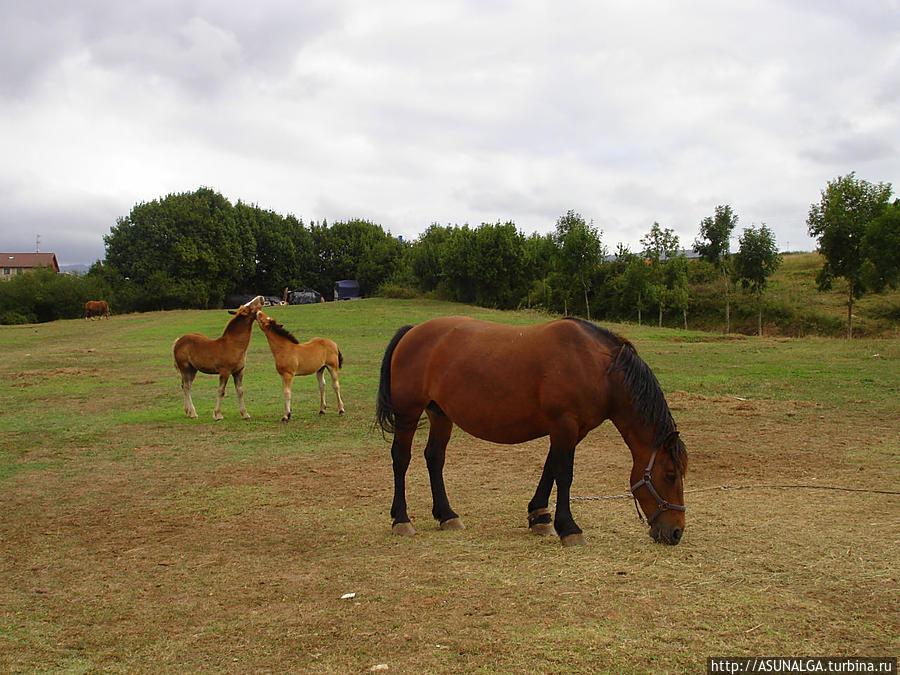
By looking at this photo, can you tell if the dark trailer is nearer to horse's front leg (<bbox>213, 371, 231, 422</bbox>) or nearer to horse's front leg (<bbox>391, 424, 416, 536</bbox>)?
horse's front leg (<bbox>213, 371, 231, 422</bbox>)

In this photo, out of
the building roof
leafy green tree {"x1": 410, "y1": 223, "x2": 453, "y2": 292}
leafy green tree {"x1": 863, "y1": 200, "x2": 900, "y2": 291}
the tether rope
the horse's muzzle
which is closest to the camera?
the horse's muzzle

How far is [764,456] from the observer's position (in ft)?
30.0

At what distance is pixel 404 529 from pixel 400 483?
1.50 ft

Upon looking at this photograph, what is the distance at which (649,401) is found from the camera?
17.7 feet

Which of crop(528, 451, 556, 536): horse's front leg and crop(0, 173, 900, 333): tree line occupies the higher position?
crop(0, 173, 900, 333): tree line

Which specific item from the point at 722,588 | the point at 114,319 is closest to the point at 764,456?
the point at 722,588

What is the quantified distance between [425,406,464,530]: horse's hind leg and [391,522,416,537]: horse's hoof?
32 cm

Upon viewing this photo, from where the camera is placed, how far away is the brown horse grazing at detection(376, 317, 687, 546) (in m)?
5.36

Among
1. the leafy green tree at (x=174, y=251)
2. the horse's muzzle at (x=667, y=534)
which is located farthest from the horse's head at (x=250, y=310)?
the leafy green tree at (x=174, y=251)

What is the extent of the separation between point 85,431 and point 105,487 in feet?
14.0

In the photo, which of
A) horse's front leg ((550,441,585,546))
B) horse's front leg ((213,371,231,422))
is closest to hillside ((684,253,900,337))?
horse's front leg ((213,371,231,422))

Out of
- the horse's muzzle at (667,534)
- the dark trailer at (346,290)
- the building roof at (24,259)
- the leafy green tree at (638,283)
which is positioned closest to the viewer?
the horse's muzzle at (667,534)

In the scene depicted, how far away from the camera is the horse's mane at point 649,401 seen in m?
5.31

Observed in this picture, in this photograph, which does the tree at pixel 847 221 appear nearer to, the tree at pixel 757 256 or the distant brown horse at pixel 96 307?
the tree at pixel 757 256
